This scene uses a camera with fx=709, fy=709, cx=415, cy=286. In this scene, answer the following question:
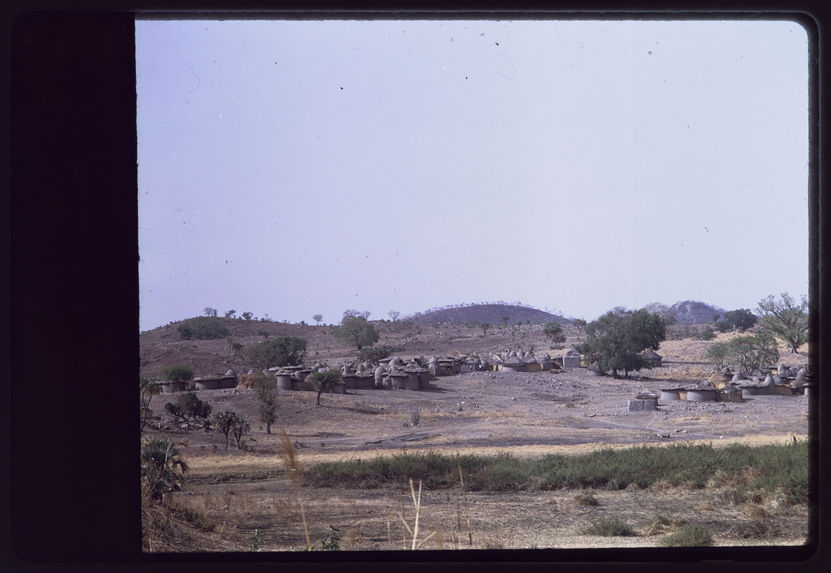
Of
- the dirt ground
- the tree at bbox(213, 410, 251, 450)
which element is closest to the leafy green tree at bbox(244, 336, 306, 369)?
the dirt ground

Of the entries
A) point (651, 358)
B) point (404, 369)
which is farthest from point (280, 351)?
point (651, 358)

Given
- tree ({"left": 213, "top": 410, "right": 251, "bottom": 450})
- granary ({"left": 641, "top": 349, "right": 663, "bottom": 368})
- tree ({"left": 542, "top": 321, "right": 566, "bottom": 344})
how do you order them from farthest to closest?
tree ({"left": 542, "top": 321, "right": 566, "bottom": 344}) → granary ({"left": 641, "top": 349, "right": 663, "bottom": 368}) → tree ({"left": 213, "top": 410, "right": 251, "bottom": 450})

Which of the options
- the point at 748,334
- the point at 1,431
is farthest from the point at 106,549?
the point at 748,334

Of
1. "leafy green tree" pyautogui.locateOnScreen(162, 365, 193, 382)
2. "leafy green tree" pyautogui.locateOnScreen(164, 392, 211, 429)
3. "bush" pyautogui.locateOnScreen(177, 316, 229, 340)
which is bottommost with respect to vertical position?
"leafy green tree" pyautogui.locateOnScreen(164, 392, 211, 429)

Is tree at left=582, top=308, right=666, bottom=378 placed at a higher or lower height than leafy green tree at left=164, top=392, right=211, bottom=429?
higher

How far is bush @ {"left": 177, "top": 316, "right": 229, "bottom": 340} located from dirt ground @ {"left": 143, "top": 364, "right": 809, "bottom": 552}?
1.40 m

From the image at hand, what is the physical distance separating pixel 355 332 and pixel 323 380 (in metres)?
1.70

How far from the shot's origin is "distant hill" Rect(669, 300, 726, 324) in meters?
22.4

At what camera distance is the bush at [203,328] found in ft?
51.0

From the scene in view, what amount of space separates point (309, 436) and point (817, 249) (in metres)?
16.6

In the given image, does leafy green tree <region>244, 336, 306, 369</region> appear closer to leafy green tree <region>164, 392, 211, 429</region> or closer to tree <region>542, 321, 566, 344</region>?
leafy green tree <region>164, 392, 211, 429</region>

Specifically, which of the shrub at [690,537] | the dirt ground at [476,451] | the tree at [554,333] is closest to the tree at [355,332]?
the dirt ground at [476,451]

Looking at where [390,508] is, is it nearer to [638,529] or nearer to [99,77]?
[638,529]

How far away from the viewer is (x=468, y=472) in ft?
49.6
